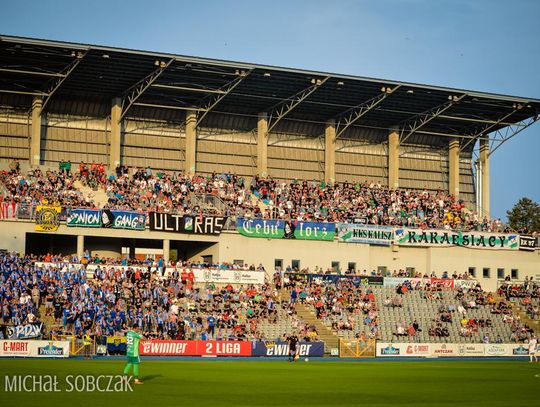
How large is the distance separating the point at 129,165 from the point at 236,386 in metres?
44.4

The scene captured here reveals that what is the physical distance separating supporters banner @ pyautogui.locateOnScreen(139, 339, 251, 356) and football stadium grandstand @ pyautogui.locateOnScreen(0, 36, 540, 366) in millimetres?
126

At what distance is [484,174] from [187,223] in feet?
101

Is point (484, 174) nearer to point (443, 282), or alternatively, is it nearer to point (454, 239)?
point (454, 239)

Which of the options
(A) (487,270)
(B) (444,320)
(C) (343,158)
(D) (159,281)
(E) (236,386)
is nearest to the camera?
(E) (236,386)

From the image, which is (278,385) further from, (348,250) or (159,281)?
(348,250)

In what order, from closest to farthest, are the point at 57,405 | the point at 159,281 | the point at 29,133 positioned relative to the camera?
the point at 57,405
the point at 159,281
the point at 29,133

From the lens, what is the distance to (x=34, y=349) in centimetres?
4372

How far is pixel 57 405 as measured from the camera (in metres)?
20.8

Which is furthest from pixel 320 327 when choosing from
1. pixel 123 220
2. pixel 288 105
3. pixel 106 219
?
pixel 288 105

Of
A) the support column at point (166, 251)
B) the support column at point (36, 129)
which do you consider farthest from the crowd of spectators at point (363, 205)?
the support column at point (36, 129)

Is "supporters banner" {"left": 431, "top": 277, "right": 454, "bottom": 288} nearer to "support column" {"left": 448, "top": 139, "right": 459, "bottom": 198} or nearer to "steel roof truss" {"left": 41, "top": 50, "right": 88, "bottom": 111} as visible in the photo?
"support column" {"left": 448, "top": 139, "right": 459, "bottom": 198}

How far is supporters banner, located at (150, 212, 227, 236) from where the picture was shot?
201ft

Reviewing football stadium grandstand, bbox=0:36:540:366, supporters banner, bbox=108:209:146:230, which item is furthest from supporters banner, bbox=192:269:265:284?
supporters banner, bbox=108:209:146:230

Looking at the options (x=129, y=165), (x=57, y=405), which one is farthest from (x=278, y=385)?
(x=129, y=165)
